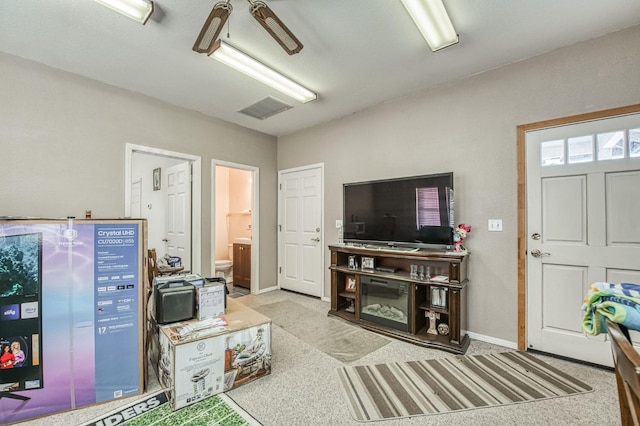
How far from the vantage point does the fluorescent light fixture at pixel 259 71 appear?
2.36m

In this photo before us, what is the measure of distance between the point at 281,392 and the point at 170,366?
2.60ft

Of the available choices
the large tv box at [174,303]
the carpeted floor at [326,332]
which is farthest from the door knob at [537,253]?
the large tv box at [174,303]

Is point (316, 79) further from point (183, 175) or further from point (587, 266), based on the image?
point (587, 266)

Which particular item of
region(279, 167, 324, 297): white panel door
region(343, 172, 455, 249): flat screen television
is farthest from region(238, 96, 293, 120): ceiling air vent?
region(343, 172, 455, 249): flat screen television

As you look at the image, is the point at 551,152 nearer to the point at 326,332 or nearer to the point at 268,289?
the point at 326,332

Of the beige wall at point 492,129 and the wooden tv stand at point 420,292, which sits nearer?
the beige wall at point 492,129

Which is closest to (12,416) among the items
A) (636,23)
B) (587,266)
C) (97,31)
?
(97,31)

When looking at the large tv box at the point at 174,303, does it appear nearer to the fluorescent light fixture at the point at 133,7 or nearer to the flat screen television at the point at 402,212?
the fluorescent light fixture at the point at 133,7

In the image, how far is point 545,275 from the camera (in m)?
2.55

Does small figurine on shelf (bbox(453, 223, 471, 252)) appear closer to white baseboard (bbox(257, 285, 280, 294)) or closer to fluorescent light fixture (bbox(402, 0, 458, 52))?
fluorescent light fixture (bbox(402, 0, 458, 52))

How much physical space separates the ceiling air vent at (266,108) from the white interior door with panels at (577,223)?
2.77 meters

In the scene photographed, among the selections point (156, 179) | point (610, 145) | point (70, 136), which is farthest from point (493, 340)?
point (156, 179)

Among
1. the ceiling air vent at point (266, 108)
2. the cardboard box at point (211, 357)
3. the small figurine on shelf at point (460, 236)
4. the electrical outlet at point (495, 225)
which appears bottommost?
the cardboard box at point (211, 357)

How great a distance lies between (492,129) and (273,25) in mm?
2363
